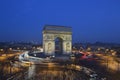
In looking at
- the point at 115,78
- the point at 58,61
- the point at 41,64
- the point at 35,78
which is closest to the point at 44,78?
the point at 35,78

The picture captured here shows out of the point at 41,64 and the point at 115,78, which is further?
the point at 41,64

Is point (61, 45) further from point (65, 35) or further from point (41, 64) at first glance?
point (41, 64)

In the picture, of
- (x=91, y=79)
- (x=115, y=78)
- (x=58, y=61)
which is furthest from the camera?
(x=58, y=61)

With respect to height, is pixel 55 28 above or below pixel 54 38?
above

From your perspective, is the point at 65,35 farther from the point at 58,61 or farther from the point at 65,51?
the point at 58,61

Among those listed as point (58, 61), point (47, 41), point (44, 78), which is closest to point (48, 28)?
point (47, 41)

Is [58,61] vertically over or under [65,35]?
under

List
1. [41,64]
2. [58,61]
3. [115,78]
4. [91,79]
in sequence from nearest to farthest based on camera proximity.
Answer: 1. [91,79]
2. [115,78]
3. [41,64]
4. [58,61]
